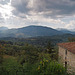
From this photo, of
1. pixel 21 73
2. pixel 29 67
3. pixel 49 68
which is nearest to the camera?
pixel 21 73

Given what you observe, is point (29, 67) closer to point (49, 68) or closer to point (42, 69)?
point (42, 69)

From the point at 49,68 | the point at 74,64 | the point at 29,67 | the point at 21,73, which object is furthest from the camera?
the point at 74,64

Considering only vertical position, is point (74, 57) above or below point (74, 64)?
above

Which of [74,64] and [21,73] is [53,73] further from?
[74,64]

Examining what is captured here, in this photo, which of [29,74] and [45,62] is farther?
[45,62]

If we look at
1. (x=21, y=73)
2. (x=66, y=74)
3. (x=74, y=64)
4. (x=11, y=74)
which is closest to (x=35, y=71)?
(x=21, y=73)

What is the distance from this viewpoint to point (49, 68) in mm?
2412

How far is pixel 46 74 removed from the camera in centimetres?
223

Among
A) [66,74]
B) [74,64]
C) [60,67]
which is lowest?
[74,64]

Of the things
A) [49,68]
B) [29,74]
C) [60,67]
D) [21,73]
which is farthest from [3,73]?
[60,67]

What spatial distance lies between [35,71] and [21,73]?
0.37 metres

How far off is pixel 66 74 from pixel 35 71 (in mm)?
822

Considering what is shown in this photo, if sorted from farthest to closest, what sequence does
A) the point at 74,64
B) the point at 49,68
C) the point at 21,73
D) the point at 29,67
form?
the point at 74,64
the point at 29,67
the point at 49,68
the point at 21,73

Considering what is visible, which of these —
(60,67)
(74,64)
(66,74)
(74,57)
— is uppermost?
(60,67)
